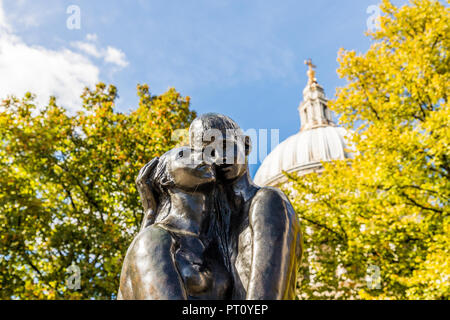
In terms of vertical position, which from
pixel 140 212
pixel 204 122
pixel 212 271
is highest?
pixel 140 212

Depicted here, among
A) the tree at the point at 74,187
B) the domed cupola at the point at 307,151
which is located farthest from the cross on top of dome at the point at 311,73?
the tree at the point at 74,187

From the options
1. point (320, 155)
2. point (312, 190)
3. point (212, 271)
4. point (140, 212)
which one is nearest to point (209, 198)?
point (212, 271)

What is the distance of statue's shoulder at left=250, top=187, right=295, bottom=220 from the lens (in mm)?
2283

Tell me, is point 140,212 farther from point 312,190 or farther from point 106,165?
point 312,190

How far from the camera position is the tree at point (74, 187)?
11.8 metres

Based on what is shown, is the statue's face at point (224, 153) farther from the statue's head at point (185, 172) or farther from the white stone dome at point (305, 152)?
the white stone dome at point (305, 152)

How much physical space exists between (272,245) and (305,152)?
51.1 m

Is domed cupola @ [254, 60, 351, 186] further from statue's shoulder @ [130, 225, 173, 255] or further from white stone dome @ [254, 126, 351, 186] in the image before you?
statue's shoulder @ [130, 225, 173, 255]

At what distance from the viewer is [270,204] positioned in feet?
7.57

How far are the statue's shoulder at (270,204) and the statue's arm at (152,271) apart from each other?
1.52ft

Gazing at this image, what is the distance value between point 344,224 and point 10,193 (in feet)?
28.9

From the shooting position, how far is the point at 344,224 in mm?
10578

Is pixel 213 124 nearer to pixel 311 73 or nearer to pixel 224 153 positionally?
pixel 224 153

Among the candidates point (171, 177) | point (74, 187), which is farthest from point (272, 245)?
point (74, 187)
